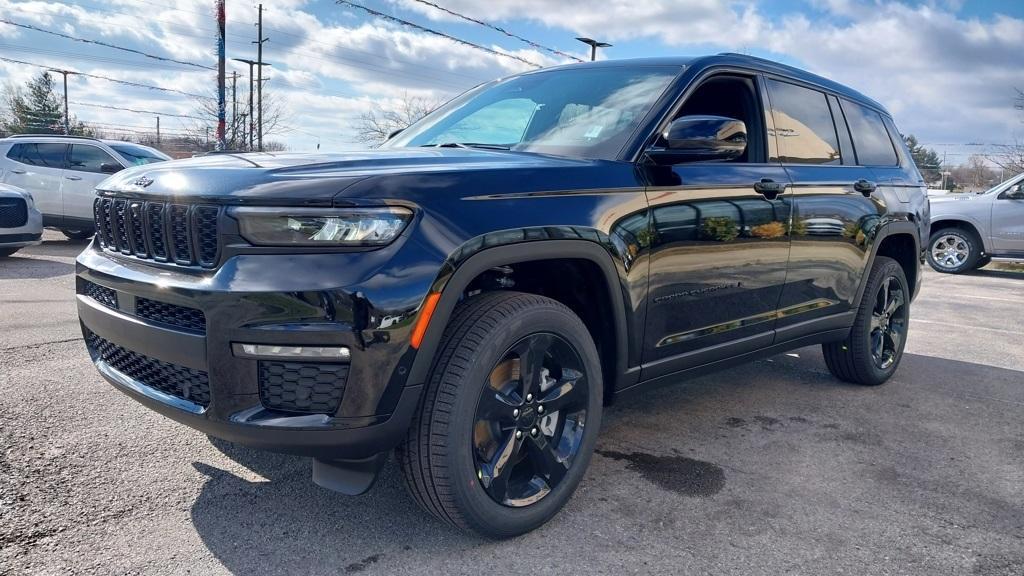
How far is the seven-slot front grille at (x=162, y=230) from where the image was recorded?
2328mm

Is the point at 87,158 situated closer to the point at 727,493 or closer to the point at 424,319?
the point at 424,319

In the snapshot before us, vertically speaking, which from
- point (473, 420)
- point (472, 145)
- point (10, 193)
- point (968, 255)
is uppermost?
point (472, 145)

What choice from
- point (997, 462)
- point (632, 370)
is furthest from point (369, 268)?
point (997, 462)

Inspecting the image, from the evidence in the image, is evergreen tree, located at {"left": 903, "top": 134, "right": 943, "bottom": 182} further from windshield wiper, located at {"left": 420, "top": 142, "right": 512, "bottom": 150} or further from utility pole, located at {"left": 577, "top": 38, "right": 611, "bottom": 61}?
windshield wiper, located at {"left": 420, "top": 142, "right": 512, "bottom": 150}

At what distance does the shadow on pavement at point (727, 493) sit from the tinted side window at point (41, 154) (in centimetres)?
1053

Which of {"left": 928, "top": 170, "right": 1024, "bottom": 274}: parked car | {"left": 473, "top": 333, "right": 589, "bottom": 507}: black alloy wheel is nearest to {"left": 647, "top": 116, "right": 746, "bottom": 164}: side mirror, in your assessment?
{"left": 473, "top": 333, "right": 589, "bottom": 507}: black alloy wheel

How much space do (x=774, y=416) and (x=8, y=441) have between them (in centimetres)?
373

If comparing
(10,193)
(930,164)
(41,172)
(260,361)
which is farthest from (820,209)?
(930,164)

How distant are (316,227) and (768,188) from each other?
2.29m

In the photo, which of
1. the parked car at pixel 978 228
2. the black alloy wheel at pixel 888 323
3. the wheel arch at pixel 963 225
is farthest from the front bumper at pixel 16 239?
the wheel arch at pixel 963 225

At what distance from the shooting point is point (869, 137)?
16.0 ft

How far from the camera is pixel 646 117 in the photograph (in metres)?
3.25

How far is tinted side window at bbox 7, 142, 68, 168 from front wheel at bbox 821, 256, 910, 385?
1157cm

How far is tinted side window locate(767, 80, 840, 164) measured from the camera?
3980 millimetres
